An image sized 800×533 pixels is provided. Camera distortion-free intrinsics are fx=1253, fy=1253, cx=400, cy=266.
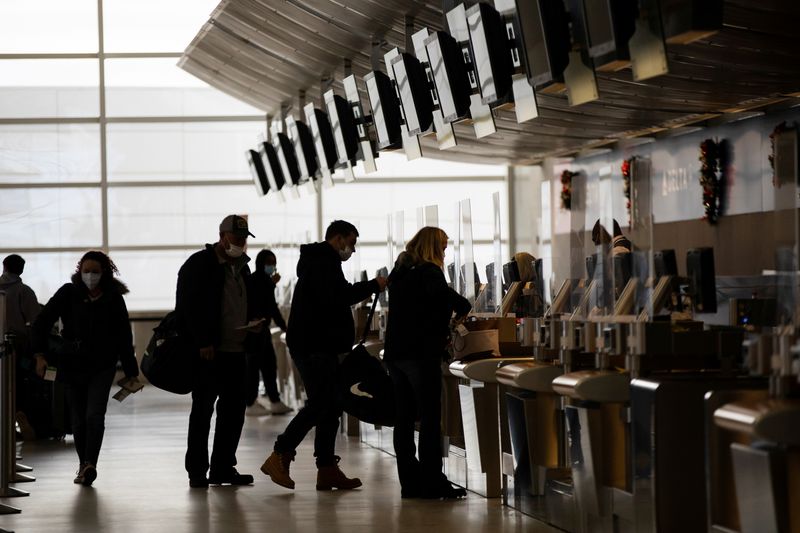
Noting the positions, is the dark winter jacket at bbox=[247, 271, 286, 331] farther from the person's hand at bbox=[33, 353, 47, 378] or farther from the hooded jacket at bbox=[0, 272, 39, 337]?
the hooded jacket at bbox=[0, 272, 39, 337]

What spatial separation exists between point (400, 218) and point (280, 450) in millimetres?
3041

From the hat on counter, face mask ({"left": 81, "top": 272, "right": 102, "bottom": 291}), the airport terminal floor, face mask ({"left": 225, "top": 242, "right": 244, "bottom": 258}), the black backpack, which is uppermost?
the hat on counter

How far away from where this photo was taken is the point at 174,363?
25.0 feet

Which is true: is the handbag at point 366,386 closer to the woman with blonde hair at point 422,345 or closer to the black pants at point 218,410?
the woman with blonde hair at point 422,345

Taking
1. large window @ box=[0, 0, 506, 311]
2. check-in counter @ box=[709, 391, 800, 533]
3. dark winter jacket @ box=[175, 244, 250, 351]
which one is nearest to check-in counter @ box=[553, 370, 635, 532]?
check-in counter @ box=[709, 391, 800, 533]

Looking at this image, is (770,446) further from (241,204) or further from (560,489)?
(241,204)

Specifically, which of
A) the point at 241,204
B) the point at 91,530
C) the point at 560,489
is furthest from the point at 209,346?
the point at 241,204

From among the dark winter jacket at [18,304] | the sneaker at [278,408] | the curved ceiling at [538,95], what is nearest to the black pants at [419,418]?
the curved ceiling at [538,95]

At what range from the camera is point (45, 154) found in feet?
64.7

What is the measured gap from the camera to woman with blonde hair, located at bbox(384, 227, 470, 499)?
22.3 feet

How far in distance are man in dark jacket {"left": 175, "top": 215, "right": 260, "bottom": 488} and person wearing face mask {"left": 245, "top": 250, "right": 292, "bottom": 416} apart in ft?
0.30

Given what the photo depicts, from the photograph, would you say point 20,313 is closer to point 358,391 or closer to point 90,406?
point 90,406

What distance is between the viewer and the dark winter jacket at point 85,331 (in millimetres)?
7793

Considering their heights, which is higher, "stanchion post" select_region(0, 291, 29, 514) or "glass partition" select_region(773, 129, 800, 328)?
"glass partition" select_region(773, 129, 800, 328)
